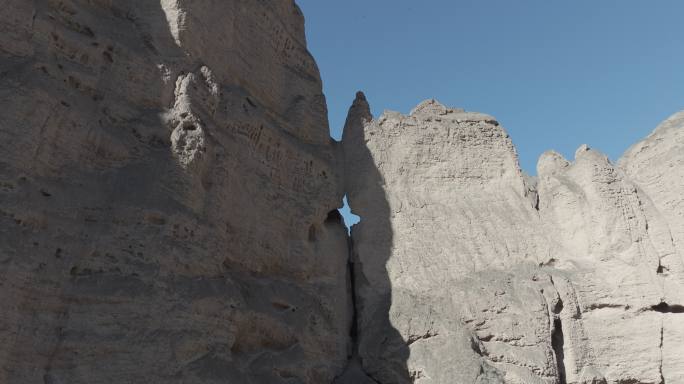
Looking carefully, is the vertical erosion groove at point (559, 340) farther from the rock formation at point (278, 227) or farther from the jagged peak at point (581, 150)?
the jagged peak at point (581, 150)

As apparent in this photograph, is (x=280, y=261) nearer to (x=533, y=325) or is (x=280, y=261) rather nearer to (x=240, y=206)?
(x=240, y=206)

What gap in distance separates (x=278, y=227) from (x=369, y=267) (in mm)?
1694

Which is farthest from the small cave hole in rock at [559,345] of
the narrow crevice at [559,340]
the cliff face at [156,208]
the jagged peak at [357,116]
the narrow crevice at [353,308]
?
the jagged peak at [357,116]

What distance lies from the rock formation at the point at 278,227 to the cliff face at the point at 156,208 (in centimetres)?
2

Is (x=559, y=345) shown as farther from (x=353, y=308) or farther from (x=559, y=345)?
(x=353, y=308)

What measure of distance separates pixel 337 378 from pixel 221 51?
440cm

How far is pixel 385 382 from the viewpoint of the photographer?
8602 mm

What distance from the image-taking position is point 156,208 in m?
6.61

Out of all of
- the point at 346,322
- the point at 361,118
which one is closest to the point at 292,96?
the point at 361,118

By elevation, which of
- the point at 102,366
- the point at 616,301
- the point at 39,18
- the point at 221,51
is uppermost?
the point at 221,51

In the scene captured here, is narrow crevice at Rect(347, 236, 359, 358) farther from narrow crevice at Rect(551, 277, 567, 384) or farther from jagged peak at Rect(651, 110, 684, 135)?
jagged peak at Rect(651, 110, 684, 135)

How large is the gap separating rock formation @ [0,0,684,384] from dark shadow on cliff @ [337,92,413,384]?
3 cm

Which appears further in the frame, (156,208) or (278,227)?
(278,227)

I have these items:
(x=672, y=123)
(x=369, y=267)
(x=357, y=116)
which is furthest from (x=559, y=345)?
(x=357, y=116)
